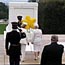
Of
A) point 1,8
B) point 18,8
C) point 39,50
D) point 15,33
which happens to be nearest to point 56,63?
point 15,33

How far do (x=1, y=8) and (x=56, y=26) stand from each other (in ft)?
52.7

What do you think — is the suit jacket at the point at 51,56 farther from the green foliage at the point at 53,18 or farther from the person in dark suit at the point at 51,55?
the green foliage at the point at 53,18

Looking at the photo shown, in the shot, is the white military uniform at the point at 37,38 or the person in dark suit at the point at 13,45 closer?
the person in dark suit at the point at 13,45

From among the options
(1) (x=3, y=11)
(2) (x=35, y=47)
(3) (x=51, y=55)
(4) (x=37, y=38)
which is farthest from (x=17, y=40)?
(1) (x=3, y=11)

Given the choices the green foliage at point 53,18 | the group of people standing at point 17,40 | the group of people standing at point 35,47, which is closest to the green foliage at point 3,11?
the green foliage at point 53,18

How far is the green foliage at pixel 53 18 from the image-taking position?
96.6 feet

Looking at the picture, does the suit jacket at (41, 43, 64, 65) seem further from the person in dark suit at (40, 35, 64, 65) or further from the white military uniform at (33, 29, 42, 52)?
the white military uniform at (33, 29, 42, 52)

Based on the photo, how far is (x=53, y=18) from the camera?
Result: 97.1ft

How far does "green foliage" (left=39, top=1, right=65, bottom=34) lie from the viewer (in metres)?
29.4

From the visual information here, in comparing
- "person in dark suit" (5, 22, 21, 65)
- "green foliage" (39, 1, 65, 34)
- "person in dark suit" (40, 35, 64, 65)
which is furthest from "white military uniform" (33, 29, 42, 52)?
"green foliage" (39, 1, 65, 34)

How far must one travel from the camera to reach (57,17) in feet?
97.0

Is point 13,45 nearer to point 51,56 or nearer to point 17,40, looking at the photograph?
point 17,40

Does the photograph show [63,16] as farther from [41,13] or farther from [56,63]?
[56,63]

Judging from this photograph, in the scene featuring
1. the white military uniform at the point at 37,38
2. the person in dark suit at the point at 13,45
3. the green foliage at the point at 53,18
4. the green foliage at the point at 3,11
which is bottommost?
the green foliage at the point at 3,11
